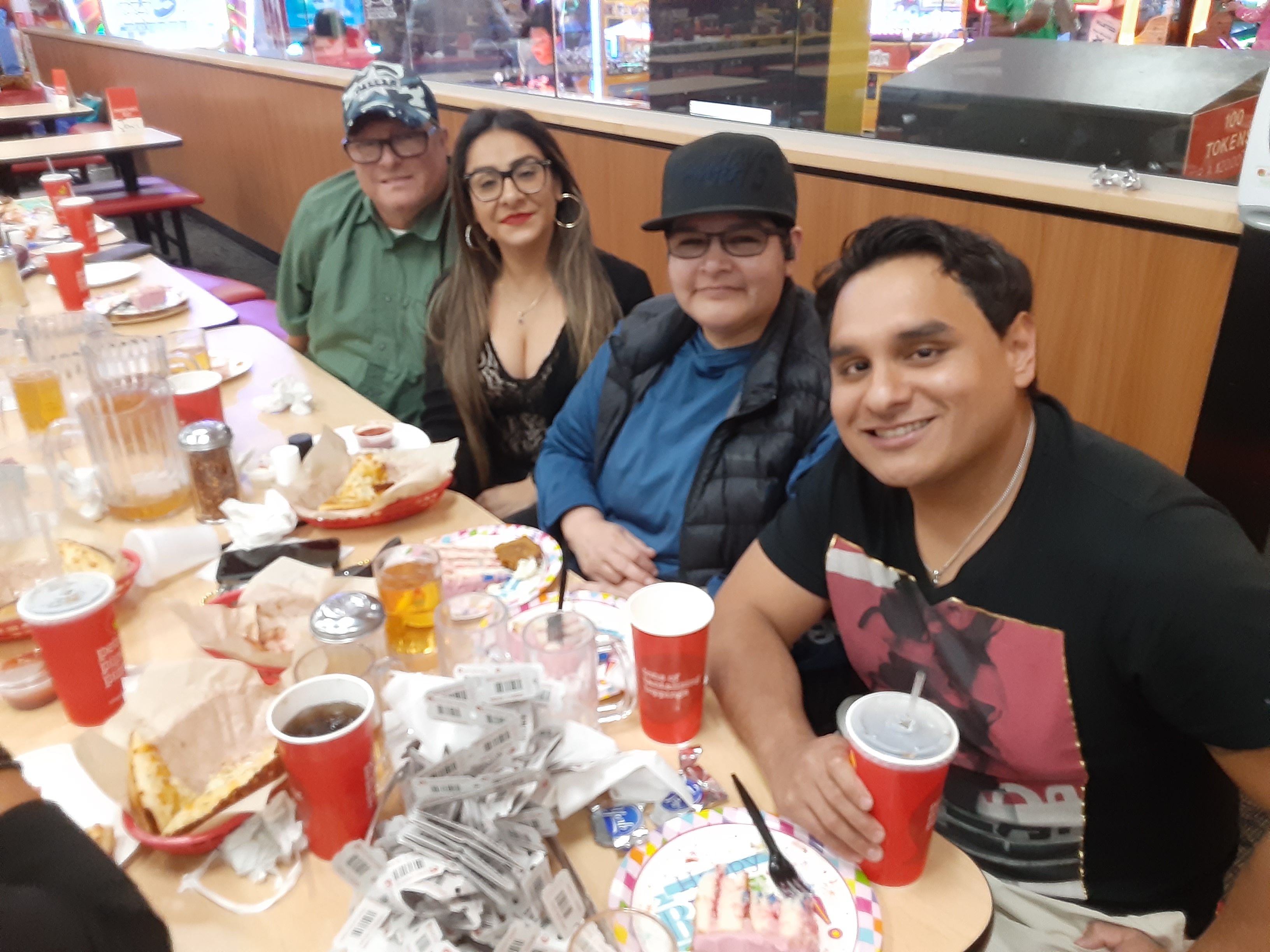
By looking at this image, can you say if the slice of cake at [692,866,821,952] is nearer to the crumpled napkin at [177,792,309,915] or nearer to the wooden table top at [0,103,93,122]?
the crumpled napkin at [177,792,309,915]

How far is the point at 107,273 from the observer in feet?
9.57

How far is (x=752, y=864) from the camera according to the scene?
892 millimetres

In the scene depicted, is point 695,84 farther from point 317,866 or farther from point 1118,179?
point 317,866

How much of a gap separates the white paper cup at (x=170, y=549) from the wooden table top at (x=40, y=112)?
5.44m

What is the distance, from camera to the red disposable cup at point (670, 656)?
996 mm

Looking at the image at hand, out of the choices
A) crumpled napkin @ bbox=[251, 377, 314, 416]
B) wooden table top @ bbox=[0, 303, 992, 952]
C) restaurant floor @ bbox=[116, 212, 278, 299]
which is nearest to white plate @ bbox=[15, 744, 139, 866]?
wooden table top @ bbox=[0, 303, 992, 952]

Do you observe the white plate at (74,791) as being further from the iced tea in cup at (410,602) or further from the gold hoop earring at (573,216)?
the gold hoop earring at (573,216)

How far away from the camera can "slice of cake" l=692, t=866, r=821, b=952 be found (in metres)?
0.81

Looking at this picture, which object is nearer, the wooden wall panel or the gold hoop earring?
the wooden wall panel

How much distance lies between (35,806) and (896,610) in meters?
0.94

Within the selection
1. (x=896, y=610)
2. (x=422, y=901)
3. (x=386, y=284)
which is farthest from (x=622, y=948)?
(x=386, y=284)

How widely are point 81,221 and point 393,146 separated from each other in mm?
1522

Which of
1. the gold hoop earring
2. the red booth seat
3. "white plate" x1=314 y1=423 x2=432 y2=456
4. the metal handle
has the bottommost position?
the red booth seat

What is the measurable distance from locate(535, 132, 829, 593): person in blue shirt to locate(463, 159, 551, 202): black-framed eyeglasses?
1.66 ft
